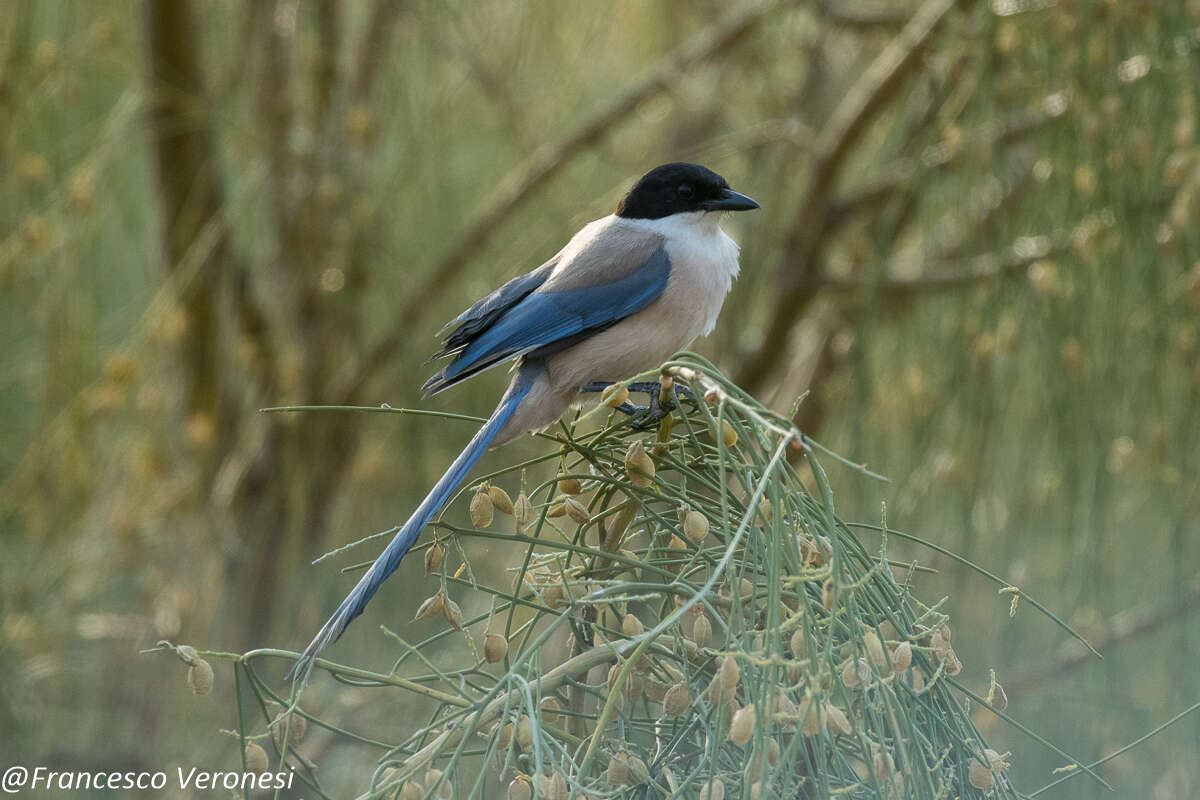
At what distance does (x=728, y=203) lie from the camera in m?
2.73

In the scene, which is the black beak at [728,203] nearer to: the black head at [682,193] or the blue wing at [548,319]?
the black head at [682,193]

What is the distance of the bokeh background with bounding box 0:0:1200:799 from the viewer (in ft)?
8.82

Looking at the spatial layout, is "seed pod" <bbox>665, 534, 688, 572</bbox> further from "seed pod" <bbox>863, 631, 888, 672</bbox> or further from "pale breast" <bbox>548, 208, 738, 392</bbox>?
"pale breast" <bbox>548, 208, 738, 392</bbox>

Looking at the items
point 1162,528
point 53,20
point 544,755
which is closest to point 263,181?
point 53,20

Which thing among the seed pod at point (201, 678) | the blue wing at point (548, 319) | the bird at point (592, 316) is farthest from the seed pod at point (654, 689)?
the blue wing at point (548, 319)

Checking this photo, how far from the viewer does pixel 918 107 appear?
3303 mm

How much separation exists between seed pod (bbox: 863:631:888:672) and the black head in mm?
1484

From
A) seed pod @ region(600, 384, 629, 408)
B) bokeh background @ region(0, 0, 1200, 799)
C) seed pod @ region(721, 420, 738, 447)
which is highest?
seed pod @ region(600, 384, 629, 408)

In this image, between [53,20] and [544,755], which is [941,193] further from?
[53,20]

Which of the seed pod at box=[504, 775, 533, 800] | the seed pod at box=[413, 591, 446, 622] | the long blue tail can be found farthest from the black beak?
the seed pod at box=[504, 775, 533, 800]

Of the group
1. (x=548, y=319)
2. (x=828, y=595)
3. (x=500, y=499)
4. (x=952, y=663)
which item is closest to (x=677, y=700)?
(x=828, y=595)

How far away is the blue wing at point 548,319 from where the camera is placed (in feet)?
7.76

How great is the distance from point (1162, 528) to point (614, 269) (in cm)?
138

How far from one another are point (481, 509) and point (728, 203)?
1.23 m
